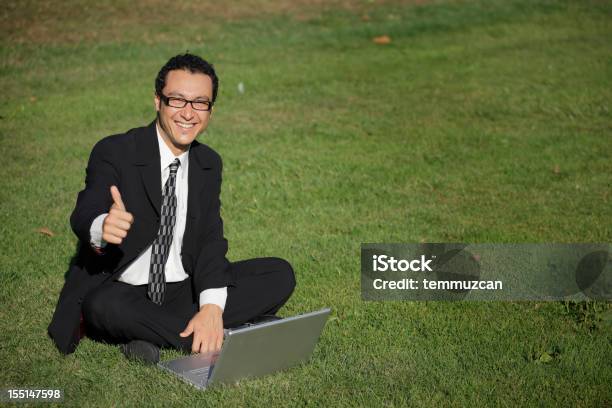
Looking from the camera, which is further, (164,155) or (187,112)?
(164,155)

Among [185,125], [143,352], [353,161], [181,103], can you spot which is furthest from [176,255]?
[353,161]

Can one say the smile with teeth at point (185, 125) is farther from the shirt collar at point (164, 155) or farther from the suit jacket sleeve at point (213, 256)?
the suit jacket sleeve at point (213, 256)

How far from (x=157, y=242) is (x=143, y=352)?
0.65 meters

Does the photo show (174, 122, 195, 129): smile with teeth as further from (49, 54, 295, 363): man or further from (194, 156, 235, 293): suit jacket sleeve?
(194, 156, 235, 293): suit jacket sleeve

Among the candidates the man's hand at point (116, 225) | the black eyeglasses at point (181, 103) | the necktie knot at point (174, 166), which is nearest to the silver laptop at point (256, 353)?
the man's hand at point (116, 225)

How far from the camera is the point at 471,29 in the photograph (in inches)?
683

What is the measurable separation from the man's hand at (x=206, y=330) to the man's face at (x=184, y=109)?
1.02m

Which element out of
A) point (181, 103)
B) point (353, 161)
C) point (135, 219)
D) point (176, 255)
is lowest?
point (353, 161)

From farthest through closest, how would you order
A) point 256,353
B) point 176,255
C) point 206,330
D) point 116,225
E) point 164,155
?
point 176,255
point 164,155
point 206,330
point 256,353
point 116,225

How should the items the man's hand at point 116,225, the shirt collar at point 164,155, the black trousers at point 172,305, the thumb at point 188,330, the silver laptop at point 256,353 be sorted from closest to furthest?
the man's hand at point 116,225 → the silver laptop at point 256,353 → the thumb at point 188,330 → the black trousers at point 172,305 → the shirt collar at point 164,155

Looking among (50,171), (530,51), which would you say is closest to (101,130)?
(50,171)

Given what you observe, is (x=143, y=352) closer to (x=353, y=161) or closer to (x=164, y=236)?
(x=164, y=236)

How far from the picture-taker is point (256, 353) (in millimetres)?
4805

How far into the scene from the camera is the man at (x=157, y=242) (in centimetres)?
516
